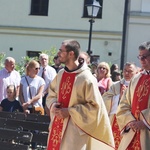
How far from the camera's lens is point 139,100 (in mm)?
6637

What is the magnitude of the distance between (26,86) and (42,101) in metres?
1.11

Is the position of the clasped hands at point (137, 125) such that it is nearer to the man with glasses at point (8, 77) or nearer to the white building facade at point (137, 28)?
the man with glasses at point (8, 77)

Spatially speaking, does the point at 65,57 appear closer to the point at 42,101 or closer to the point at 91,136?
the point at 91,136

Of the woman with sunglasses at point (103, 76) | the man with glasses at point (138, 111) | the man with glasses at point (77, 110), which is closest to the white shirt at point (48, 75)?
the woman with sunglasses at point (103, 76)

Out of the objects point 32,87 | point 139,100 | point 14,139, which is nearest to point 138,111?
point 139,100

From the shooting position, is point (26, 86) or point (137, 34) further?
point (137, 34)

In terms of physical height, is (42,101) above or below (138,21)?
below

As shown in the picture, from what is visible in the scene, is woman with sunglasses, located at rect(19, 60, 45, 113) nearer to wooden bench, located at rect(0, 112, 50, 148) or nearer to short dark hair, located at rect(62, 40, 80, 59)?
wooden bench, located at rect(0, 112, 50, 148)

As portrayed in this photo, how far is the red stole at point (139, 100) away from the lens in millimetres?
6590

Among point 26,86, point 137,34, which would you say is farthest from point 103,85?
point 137,34

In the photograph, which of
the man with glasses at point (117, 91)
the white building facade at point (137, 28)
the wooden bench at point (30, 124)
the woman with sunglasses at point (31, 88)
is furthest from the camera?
the white building facade at point (137, 28)

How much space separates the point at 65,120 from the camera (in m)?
6.93

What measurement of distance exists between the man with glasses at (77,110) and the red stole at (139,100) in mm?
432

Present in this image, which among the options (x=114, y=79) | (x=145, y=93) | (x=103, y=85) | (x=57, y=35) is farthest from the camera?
(x=57, y=35)
